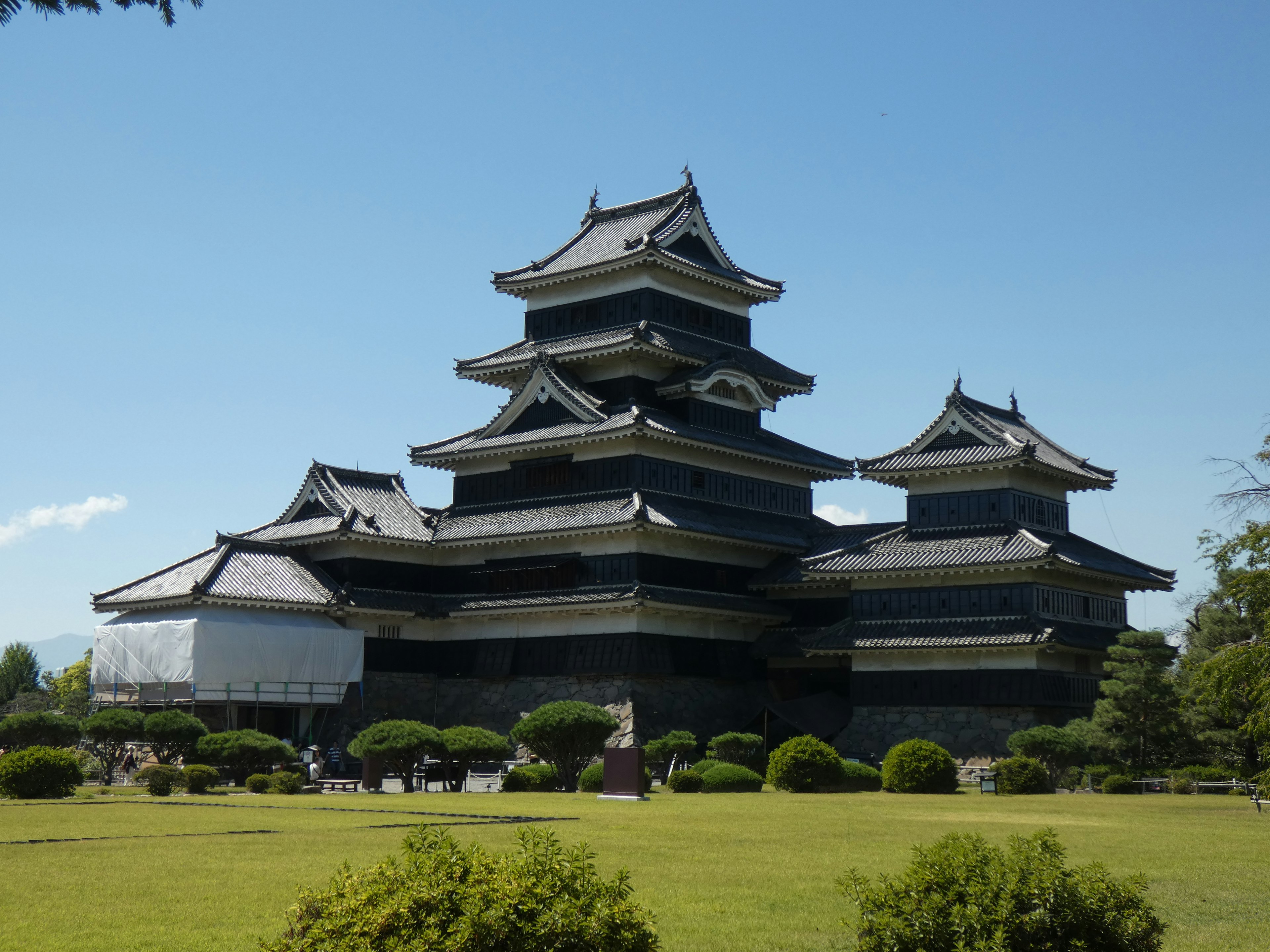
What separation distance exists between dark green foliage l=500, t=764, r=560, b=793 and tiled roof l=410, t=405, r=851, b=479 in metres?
14.8

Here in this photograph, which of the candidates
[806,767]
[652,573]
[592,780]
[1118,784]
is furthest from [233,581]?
[1118,784]

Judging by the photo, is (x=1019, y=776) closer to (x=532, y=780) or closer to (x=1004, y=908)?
(x=532, y=780)

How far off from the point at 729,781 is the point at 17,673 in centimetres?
7957

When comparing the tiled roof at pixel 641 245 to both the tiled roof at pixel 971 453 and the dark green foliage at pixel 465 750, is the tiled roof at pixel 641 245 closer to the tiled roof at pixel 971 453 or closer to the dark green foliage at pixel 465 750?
the tiled roof at pixel 971 453

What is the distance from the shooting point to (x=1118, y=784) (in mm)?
42594

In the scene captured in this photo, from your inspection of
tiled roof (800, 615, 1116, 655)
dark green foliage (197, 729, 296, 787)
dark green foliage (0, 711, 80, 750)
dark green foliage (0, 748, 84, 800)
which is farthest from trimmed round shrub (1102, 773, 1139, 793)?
dark green foliage (0, 711, 80, 750)

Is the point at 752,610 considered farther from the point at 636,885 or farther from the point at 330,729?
the point at 636,885

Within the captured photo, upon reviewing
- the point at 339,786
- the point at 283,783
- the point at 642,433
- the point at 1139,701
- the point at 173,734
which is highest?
the point at 642,433

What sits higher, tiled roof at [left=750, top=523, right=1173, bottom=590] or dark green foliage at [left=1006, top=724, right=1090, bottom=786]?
tiled roof at [left=750, top=523, right=1173, bottom=590]

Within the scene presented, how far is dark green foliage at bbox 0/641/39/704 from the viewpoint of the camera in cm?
9931

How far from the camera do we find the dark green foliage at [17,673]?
3910 inches

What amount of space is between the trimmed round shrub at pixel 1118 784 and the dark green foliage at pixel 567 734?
15.8 m

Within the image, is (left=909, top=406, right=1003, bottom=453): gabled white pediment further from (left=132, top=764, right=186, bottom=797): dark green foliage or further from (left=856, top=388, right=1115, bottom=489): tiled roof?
Result: (left=132, top=764, right=186, bottom=797): dark green foliage

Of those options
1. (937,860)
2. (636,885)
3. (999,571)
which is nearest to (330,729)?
(999,571)
